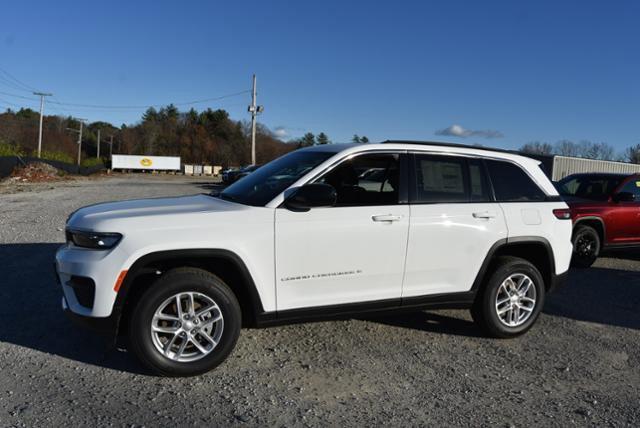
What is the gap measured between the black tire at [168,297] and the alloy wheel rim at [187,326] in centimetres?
3

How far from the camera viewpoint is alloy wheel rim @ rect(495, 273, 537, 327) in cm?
465

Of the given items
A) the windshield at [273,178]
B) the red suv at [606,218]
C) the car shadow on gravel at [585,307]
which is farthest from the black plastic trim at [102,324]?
the red suv at [606,218]

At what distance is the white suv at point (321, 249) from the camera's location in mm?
3553

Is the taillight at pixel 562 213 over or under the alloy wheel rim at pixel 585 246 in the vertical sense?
over

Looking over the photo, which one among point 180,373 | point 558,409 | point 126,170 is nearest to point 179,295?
point 180,373

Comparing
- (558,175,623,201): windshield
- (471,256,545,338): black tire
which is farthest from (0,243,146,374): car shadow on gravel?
(558,175,623,201): windshield

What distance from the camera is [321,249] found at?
12.7ft

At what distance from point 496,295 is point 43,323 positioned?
434cm

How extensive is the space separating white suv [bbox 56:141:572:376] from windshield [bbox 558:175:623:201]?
4553 millimetres

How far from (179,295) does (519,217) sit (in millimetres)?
3167

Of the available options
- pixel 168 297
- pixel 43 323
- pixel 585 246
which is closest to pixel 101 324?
pixel 168 297

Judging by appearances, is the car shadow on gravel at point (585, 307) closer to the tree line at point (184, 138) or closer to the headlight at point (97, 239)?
the headlight at point (97, 239)

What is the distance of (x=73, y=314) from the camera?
3607 millimetres

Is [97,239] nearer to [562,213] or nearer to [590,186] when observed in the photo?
[562,213]
